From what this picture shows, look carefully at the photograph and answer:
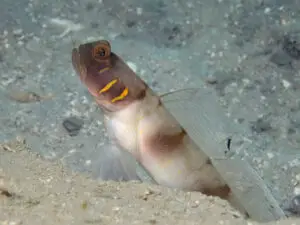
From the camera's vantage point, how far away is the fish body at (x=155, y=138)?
319 centimetres

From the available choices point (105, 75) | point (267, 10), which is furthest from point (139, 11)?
point (105, 75)

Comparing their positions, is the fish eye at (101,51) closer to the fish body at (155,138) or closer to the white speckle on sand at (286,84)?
the fish body at (155,138)

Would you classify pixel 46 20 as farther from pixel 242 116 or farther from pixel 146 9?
pixel 242 116

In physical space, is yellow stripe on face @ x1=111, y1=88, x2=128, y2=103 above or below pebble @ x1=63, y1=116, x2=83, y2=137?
above

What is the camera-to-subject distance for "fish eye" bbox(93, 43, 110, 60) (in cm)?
305

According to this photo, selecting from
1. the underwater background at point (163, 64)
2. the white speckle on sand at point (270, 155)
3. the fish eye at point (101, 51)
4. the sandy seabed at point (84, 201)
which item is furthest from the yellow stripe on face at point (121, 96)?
the white speckle on sand at point (270, 155)

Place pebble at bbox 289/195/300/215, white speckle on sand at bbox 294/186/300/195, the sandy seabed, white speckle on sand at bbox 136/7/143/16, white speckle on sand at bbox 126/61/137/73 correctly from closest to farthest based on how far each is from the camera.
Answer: the sandy seabed, pebble at bbox 289/195/300/215, white speckle on sand at bbox 294/186/300/195, white speckle on sand at bbox 126/61/137/73, white speckle on sand at bbox 136/7/143/16

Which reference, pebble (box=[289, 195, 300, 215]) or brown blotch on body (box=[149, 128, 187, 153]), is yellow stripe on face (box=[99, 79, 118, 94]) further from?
pebble (box=[289, 195, 300, 215])

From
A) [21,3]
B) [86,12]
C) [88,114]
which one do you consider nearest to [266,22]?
[86,12]

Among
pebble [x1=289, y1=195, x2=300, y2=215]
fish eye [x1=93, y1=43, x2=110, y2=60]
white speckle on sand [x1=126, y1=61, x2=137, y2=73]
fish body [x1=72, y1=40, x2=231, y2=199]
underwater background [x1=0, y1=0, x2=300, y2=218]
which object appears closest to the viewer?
fish eye [x1=93, y1=43, x2=110, y2=60]

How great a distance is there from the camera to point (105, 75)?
308 centimetres

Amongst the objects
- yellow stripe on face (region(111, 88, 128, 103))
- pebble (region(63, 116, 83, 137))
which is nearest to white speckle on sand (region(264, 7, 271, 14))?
pebble (region(63, 116, 83, 137))

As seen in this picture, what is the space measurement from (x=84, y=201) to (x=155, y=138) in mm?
1174

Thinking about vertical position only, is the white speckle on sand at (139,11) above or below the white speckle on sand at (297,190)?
above
